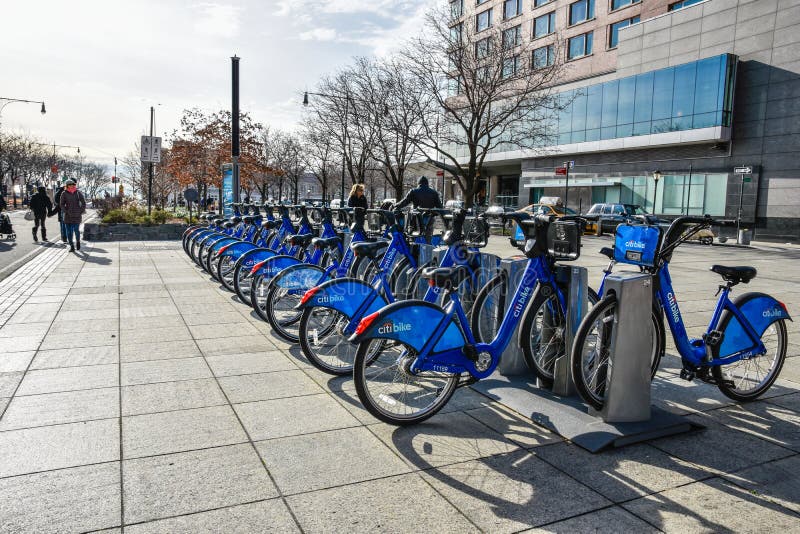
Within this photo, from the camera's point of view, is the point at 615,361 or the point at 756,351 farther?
the point at 756,351

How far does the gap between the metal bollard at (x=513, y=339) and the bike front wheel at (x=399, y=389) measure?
0.74 meters

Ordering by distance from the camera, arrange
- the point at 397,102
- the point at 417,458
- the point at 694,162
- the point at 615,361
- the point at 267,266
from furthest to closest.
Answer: the point at 694,162 → the point at 397,102 → the point at 267,266 → the point at 615,361 → the point at 417,458

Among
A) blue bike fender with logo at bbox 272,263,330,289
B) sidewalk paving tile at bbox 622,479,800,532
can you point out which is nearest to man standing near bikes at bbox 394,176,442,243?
blue bike fender with logo at bbox 272,263,330,289

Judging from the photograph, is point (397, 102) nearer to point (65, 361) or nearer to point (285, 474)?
point (65, 361)

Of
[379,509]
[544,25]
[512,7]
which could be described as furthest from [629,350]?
[512,7]

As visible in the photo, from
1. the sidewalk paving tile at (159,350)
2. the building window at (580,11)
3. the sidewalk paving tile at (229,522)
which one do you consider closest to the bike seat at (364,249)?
the sidewalk paving tile at (159,350)

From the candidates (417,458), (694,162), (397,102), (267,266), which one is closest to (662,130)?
(694,162)

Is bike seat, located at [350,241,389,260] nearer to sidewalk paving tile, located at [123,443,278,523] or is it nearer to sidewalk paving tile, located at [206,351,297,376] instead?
sidewalk paving tile, located at [206,351,297,376]

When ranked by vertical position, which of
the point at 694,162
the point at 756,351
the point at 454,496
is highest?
the point at 694,162

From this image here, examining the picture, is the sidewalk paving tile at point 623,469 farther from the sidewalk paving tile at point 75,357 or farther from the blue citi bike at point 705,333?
the sidewalk paving tile at point 75,357

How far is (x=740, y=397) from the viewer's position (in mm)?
4336

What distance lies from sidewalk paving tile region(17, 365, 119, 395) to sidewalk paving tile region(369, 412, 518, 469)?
2240mm

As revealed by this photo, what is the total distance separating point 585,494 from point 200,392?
2.76 m

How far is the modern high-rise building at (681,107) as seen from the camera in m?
30.4
